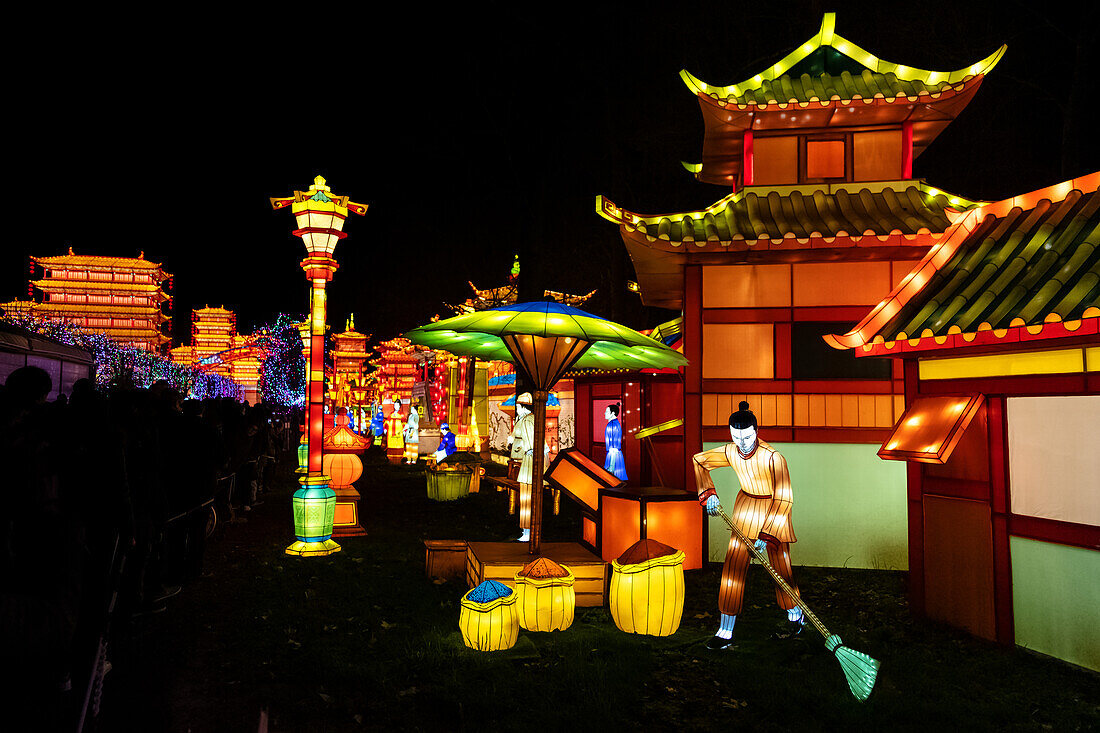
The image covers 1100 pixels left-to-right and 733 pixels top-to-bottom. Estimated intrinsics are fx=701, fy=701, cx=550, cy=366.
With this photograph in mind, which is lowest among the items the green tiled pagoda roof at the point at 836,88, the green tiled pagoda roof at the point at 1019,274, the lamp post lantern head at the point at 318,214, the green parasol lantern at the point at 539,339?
the green parasol lantern at the point at 539,339

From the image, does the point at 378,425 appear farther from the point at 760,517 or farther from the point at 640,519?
the point at 760,517

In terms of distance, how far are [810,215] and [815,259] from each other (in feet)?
2.23

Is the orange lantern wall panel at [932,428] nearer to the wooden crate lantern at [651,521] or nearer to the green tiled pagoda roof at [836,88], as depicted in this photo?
the wooden crate lantern at [651,521]

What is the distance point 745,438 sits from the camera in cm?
671

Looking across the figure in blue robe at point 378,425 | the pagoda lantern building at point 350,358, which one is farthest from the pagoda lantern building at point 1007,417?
the pagoda lantern building at point 350,358

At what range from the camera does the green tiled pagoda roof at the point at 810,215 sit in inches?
404

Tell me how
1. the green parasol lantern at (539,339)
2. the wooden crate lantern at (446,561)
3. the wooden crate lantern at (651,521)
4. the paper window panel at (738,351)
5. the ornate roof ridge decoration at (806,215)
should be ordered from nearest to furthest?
1. the green parasol lantern at (539,339)
2. the wooden crate lantern at (446,561)
3. the wooden crate lantern at (651,521)
4. the ornate roof ridge decoration at (806,215)
5. the paper window panel at (738,351)

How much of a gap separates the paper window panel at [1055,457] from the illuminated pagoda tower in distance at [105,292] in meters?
46.1

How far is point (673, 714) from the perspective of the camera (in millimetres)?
5141

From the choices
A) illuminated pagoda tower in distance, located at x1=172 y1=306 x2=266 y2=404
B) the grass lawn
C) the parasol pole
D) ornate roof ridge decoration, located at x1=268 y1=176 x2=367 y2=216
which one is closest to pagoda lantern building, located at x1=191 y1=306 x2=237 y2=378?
illuminated pagoda tower in distance, located at x1=172 y1=306 x2=266 y2=404

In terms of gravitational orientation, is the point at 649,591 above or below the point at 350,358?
below

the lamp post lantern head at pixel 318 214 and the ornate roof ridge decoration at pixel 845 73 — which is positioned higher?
the ornate roof ridge decoration at pixel 845 73

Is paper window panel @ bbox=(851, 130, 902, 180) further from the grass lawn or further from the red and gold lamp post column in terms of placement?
the red and gold lamp post column

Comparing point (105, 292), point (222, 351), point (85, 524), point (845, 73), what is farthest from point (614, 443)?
point (222, 351)
